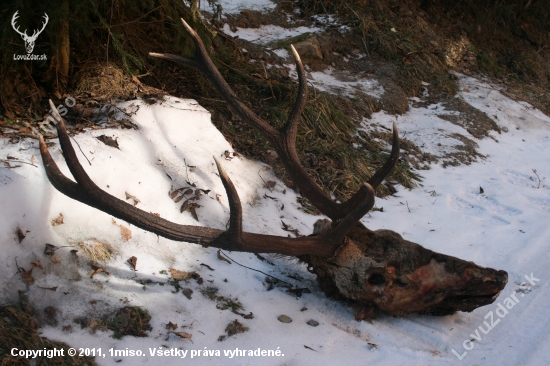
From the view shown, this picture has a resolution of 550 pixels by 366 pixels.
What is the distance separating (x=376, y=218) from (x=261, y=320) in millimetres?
1750

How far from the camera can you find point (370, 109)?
19.9 feet

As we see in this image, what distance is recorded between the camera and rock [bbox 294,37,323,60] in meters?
6.72

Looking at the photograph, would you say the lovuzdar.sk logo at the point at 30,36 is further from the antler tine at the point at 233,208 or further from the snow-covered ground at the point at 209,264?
the antler tine at the point at 233,208

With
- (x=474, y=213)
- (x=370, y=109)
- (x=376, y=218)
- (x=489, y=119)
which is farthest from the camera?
(x=489, y=119)

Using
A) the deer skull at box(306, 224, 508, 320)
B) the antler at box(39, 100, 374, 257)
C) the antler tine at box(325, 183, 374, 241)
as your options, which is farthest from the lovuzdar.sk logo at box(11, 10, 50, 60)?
the deer skull at box(306, 224, 508, 320)

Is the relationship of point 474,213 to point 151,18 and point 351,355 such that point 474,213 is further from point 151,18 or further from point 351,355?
point 151,18

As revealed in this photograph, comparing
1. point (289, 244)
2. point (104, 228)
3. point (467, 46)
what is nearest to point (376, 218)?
point (289, 244)

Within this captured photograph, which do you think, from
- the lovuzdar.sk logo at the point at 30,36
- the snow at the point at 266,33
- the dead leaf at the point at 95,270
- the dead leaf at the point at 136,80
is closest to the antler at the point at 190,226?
the dead leaf at the point at 95,270

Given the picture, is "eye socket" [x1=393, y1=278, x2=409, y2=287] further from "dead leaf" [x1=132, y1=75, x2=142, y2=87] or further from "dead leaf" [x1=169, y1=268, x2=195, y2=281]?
"dead leaf" [x1=132, y1=75, x2=142, y2=87]

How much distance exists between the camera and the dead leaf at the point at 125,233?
280cm

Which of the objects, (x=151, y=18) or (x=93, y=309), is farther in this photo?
(x=151, y=18)

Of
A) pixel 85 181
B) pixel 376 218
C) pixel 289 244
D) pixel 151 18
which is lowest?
pixel 376 218

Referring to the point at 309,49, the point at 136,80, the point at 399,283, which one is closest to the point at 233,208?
the point at 399,283

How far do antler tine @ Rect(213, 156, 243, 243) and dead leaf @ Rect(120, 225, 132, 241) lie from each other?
0.70 m
